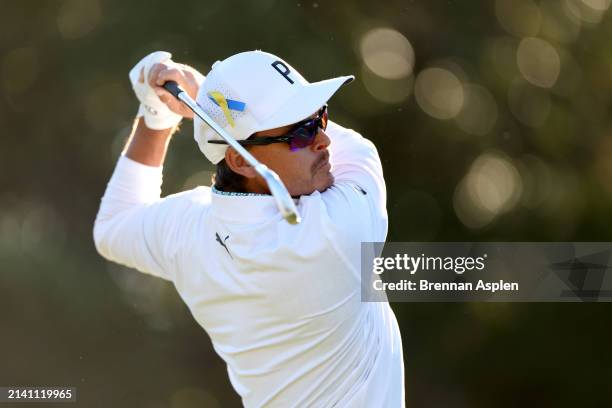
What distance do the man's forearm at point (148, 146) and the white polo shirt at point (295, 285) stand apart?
0.22 m

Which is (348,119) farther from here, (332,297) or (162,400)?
(332,297)

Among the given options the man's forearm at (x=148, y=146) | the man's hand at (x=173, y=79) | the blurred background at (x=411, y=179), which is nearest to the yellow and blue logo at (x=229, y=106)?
the man's hand at (x=173, y=79)

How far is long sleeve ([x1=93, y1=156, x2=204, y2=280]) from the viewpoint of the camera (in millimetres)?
2260

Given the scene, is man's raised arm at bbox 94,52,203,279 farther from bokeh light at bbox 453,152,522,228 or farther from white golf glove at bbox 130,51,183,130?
bokeh light at bbox 453,152,522,228

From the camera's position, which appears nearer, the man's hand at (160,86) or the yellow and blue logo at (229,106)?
the yellow and blue logo at (229,106)

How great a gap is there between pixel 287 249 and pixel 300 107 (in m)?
0.31

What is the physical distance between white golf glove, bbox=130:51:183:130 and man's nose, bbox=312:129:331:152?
1.76 ft

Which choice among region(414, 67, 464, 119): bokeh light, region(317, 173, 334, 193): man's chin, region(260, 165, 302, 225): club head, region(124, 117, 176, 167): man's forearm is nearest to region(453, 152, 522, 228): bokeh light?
region(414, 67, 464, 119): bokeh light

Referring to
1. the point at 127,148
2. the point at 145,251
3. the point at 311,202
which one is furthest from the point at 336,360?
the point at 127,148

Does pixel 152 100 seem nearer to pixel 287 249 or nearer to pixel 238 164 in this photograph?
pixel 238 164

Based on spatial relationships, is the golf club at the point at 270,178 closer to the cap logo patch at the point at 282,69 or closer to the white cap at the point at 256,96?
the white cap at the point at 256,96

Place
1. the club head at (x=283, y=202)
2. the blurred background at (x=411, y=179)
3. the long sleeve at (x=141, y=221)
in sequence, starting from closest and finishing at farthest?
the club head at (x=283, y=202) → the long sleeve at (x=141, y=221) → the blurred background at (x=411, y=179)

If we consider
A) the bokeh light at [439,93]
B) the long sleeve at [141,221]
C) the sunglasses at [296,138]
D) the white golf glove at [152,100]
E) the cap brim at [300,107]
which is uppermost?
the cap brim at [300,107]

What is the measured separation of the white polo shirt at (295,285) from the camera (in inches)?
76.6
